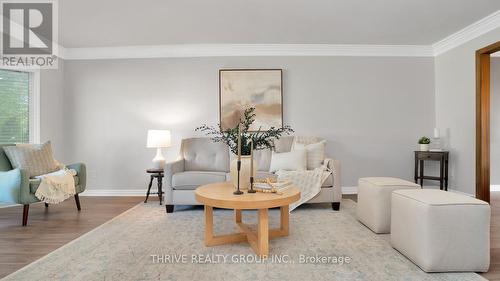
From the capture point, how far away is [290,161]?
148 inches

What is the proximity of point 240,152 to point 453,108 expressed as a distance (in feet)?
12.3

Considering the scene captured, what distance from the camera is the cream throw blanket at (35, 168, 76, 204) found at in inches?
123

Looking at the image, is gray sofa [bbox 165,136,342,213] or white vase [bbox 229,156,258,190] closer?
white vase [bbox 229,156,258,190]

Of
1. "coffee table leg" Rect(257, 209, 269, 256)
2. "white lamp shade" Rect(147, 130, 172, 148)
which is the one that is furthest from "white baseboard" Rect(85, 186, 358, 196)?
"coffee table leg" Rect(257, 209, 269, 256)

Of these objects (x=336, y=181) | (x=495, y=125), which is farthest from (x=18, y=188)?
(x=495, y=125)

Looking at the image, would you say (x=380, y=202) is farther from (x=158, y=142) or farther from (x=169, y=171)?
(x=158, y=142)

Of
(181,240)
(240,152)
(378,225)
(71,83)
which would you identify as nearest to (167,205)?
(181,240)

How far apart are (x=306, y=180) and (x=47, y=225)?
294 cm

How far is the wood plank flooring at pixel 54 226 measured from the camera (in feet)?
7.22

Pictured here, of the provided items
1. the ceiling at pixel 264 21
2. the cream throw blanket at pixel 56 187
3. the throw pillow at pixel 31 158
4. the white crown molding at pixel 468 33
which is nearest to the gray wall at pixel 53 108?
the ceiling at pixel 264 21

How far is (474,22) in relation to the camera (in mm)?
3746

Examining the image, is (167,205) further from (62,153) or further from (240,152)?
(62,153)

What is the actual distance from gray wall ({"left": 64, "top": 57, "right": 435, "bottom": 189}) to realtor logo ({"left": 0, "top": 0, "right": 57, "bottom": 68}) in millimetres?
536

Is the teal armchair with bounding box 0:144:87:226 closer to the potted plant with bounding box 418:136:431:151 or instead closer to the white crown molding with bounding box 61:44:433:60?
the white crown molding with bounding box 61:44:433:60
